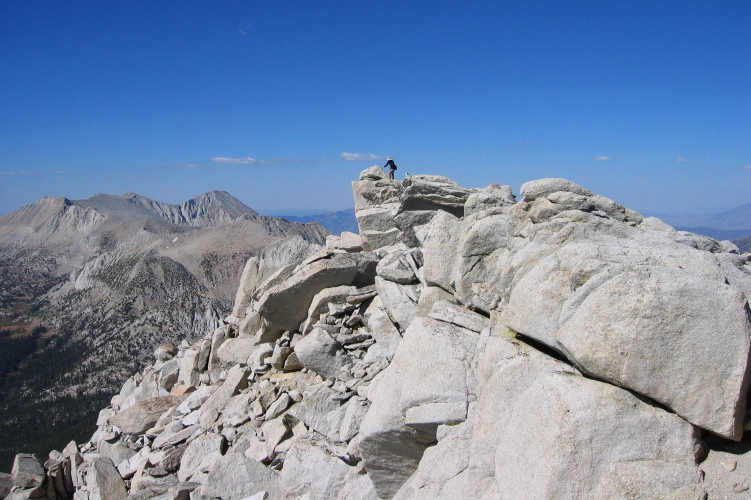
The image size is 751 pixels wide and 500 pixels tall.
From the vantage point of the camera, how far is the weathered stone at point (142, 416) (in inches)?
1018

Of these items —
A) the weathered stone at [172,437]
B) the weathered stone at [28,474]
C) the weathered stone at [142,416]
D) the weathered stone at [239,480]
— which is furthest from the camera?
the weathered stone at [142,416]

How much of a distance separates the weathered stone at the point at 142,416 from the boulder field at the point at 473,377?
0.11m

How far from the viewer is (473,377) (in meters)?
13.2

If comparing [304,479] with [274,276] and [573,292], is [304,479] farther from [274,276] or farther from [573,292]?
[274,276]

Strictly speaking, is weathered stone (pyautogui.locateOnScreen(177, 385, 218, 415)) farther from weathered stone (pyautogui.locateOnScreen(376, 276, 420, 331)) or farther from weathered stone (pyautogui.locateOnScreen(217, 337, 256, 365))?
weathered stone (pyautogui.locateOnScreen(376, 276, 420, 331))

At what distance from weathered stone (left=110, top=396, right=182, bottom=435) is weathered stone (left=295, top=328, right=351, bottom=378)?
12.3m

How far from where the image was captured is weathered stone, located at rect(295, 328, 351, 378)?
19837 mm

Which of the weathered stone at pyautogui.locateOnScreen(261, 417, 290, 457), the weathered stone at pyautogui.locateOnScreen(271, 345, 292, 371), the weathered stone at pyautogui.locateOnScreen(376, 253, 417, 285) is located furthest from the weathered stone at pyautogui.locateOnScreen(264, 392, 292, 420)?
the weathered stone at pyautogui.locateOnScreen(376, 253, 417, 285)

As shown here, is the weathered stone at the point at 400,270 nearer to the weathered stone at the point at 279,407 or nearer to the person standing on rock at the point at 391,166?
the weathered stone at the point at 279,407

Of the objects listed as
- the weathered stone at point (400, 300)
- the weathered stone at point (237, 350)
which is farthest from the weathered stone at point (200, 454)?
the weathered stone at point (400, 300)

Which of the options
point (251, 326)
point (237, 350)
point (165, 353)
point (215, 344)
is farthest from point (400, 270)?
point (165, 353)

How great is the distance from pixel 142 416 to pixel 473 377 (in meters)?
22.0

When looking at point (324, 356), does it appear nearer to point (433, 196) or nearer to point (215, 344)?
point (433, 196)

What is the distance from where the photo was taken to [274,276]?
30.1 m
